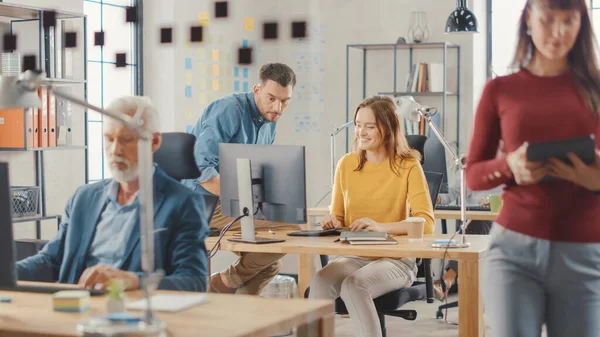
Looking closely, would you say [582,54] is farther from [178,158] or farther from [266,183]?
[266,183]

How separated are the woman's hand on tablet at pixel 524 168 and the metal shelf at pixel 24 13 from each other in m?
3.42

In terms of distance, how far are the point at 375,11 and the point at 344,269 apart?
3996 mm

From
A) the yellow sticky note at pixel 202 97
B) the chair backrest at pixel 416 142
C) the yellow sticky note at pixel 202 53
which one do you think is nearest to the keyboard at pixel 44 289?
the chair backrest at pixel 416 142

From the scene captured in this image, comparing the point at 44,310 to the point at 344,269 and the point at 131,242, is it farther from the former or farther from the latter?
the point at 344,269

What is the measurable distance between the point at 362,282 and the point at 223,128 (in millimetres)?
1137

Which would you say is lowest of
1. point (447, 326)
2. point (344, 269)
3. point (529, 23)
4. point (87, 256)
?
point (447, 326)

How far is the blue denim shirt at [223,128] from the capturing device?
4.06 metres

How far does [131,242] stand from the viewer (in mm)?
2350

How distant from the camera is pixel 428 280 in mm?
3646

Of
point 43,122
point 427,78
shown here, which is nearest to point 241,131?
point 43,122

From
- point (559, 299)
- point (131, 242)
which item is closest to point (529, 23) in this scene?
point (559, 299)

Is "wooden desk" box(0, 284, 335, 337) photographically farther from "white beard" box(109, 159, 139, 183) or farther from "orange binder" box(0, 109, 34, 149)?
"orange binder" box(0, 109, 34, 149)

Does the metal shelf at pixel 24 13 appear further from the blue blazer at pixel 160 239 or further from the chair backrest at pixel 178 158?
the blue blazer at pixel 160 239

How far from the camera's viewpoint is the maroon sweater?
1831 mm
